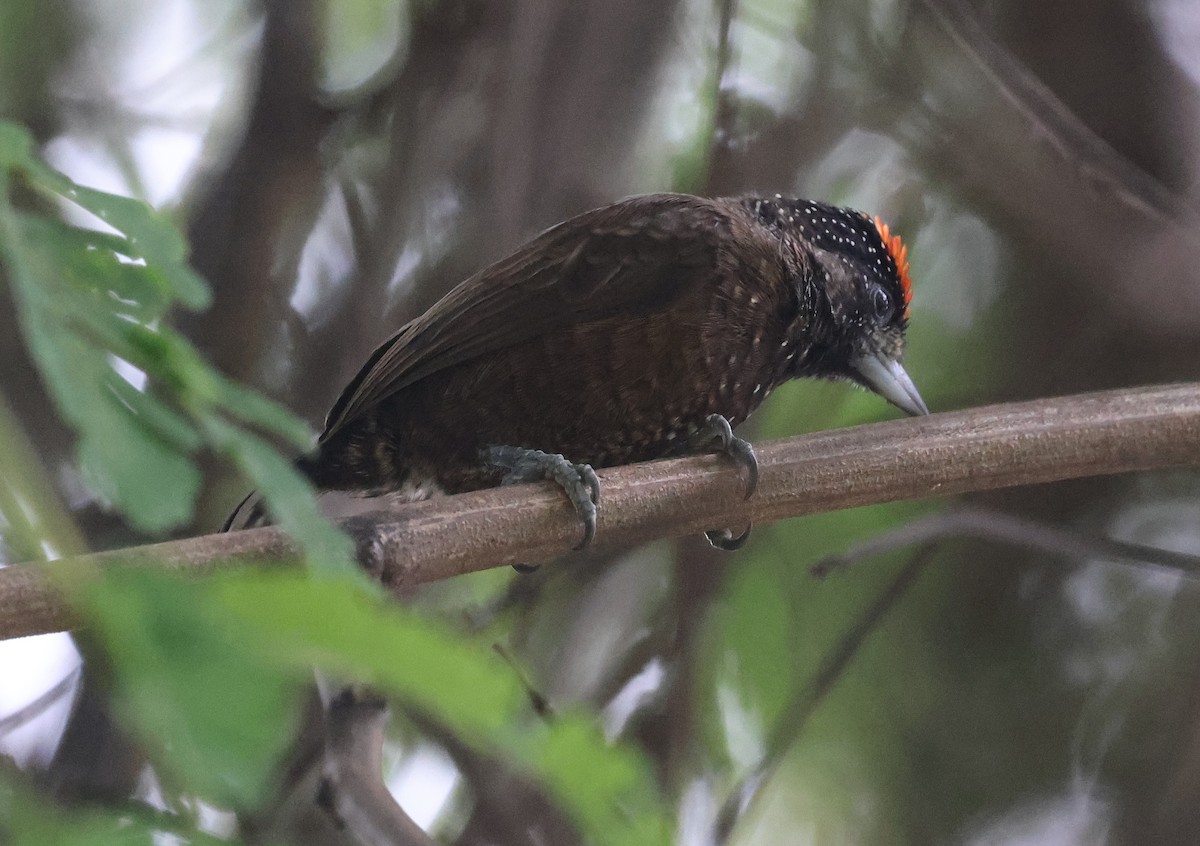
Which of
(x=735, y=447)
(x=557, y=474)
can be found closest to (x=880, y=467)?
(x=735, y=447)

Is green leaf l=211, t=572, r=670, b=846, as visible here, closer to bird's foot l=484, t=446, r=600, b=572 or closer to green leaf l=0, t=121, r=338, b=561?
green leaf l=0, t=121, r=338, b=561

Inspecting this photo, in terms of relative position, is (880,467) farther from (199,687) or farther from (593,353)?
(199,687)

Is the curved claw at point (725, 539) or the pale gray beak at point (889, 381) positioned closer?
the curved claw at point (725, 539)

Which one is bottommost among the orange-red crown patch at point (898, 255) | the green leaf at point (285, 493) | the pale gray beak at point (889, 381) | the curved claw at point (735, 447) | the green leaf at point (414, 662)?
the green leaf at point (414, 662)

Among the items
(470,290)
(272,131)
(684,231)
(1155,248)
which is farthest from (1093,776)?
(272,131)

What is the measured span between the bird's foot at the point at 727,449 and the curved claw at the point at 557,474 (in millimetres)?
215

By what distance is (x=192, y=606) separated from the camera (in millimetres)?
516

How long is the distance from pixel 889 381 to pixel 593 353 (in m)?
0.62

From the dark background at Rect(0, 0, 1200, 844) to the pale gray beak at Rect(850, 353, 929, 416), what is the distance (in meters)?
0.26

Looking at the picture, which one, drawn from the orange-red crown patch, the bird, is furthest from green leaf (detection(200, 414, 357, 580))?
the orange-red crown patch

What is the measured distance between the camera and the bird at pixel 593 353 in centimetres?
228

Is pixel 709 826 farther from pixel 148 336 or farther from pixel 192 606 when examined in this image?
pixel 192 606

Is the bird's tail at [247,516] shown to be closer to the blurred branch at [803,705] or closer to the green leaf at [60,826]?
the blurred branch at [803,705]

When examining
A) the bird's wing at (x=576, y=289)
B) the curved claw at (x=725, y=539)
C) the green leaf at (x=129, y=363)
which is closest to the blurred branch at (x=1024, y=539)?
the curved claw at (x=725, y=539)
